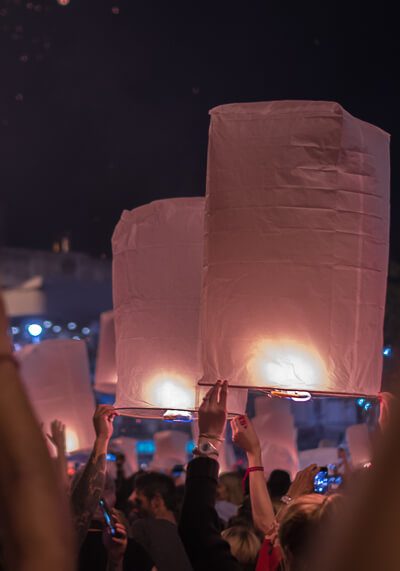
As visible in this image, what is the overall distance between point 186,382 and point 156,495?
5.58 feet

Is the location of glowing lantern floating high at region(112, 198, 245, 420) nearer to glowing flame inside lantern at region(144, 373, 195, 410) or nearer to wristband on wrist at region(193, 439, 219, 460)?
glowing flame inside lantern at region(144, 373, 195, 410)

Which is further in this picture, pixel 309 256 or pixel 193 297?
pixel 193 297

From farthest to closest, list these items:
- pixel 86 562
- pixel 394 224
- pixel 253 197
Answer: pixel 394 224 → pixel 253 197 → pixel 86 562

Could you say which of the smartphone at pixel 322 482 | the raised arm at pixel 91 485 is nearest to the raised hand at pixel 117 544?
the raised arm at pixel 91 485

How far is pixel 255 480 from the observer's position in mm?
3840

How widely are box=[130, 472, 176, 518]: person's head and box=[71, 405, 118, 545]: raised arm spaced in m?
2.02

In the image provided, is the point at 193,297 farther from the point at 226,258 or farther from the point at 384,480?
the point at 384,480

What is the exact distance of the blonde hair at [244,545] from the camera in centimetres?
445

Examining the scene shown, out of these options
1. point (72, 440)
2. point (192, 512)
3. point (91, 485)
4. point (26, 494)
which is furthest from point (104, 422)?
point (72, 440)

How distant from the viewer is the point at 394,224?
2245 cm

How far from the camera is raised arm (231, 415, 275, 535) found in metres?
3.77

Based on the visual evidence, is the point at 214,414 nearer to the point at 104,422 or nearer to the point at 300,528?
the point at 300,528

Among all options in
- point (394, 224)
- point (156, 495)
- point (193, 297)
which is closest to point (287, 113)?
point (193, 297)

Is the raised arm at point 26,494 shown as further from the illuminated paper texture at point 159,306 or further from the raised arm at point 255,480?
the illuminated paper texture at point 159,306
